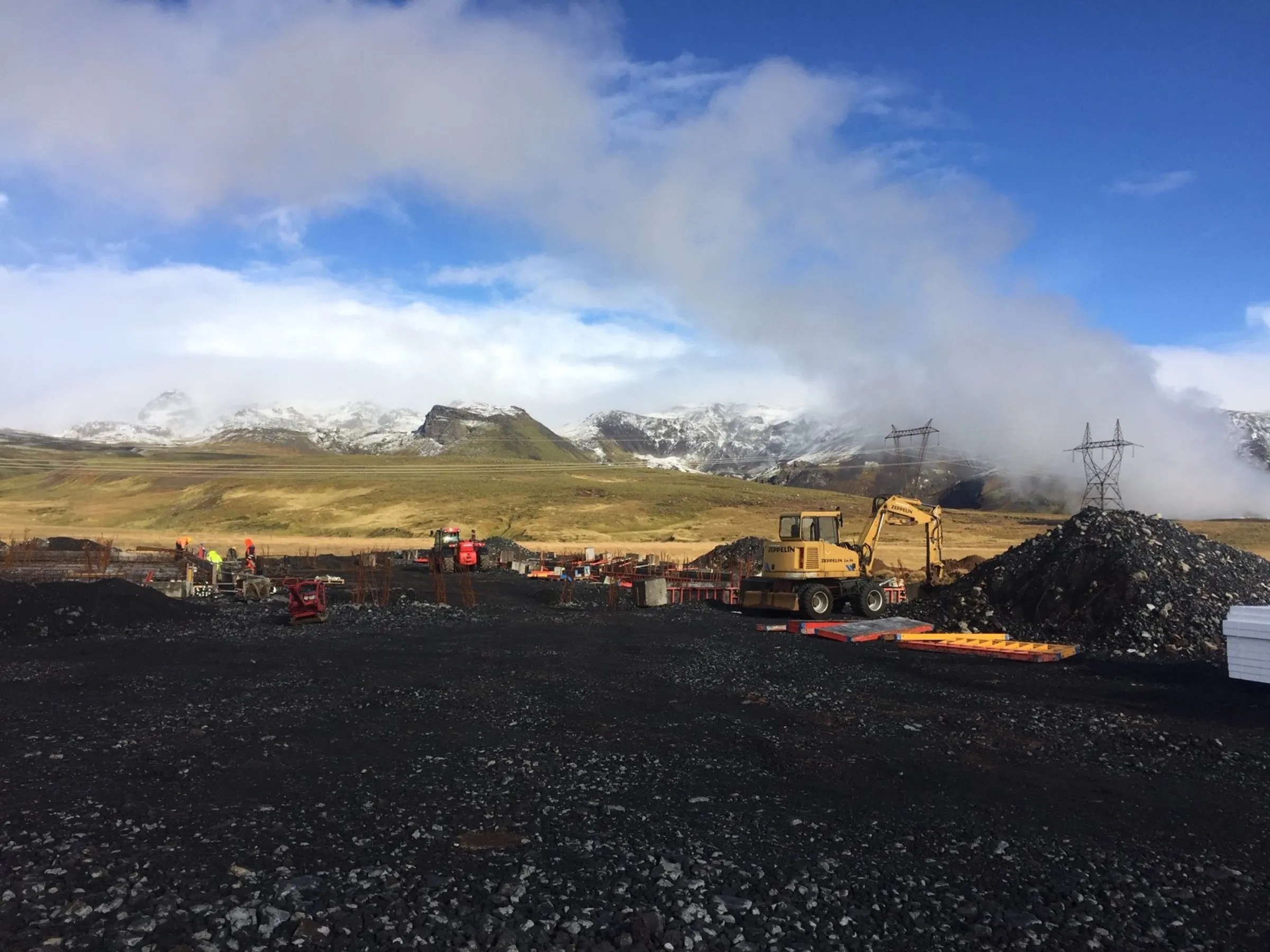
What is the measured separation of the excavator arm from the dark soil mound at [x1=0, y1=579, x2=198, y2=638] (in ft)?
65.6

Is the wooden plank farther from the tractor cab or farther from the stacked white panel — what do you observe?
the tractor cab

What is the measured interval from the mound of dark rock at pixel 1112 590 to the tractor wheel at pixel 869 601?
42.4 inches

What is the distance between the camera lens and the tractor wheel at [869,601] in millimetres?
23516

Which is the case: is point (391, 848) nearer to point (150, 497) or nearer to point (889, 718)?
point (889, 718)

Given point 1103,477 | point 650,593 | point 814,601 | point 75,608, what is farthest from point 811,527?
point 1103,477

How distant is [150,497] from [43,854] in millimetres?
99838

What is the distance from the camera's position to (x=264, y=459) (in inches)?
6934

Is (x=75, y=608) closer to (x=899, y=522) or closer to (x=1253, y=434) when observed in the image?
(x=899, y=522)

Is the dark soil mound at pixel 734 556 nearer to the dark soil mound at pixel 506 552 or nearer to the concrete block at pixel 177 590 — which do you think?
the dark soil mound at pixel 506 552

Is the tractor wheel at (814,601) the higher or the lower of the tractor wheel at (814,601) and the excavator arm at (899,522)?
the lower

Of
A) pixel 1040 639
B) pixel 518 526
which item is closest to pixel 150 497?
pixel 518 526

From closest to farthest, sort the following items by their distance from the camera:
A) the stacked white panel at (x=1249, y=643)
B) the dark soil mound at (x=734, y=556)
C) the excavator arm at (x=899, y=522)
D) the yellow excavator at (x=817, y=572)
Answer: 1. the stacked white panel at (x=1249, y=643)
2. the yellow excavator at (x=817, y=572)
3. the excavator arm at (x=899, y=522)
4. the dark soil mound at (x=734, y=556)

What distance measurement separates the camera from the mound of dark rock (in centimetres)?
1731

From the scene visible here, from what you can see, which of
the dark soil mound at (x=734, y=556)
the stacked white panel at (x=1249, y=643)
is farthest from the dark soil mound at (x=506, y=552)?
the stacked white panel at (x=1249, y=643)
